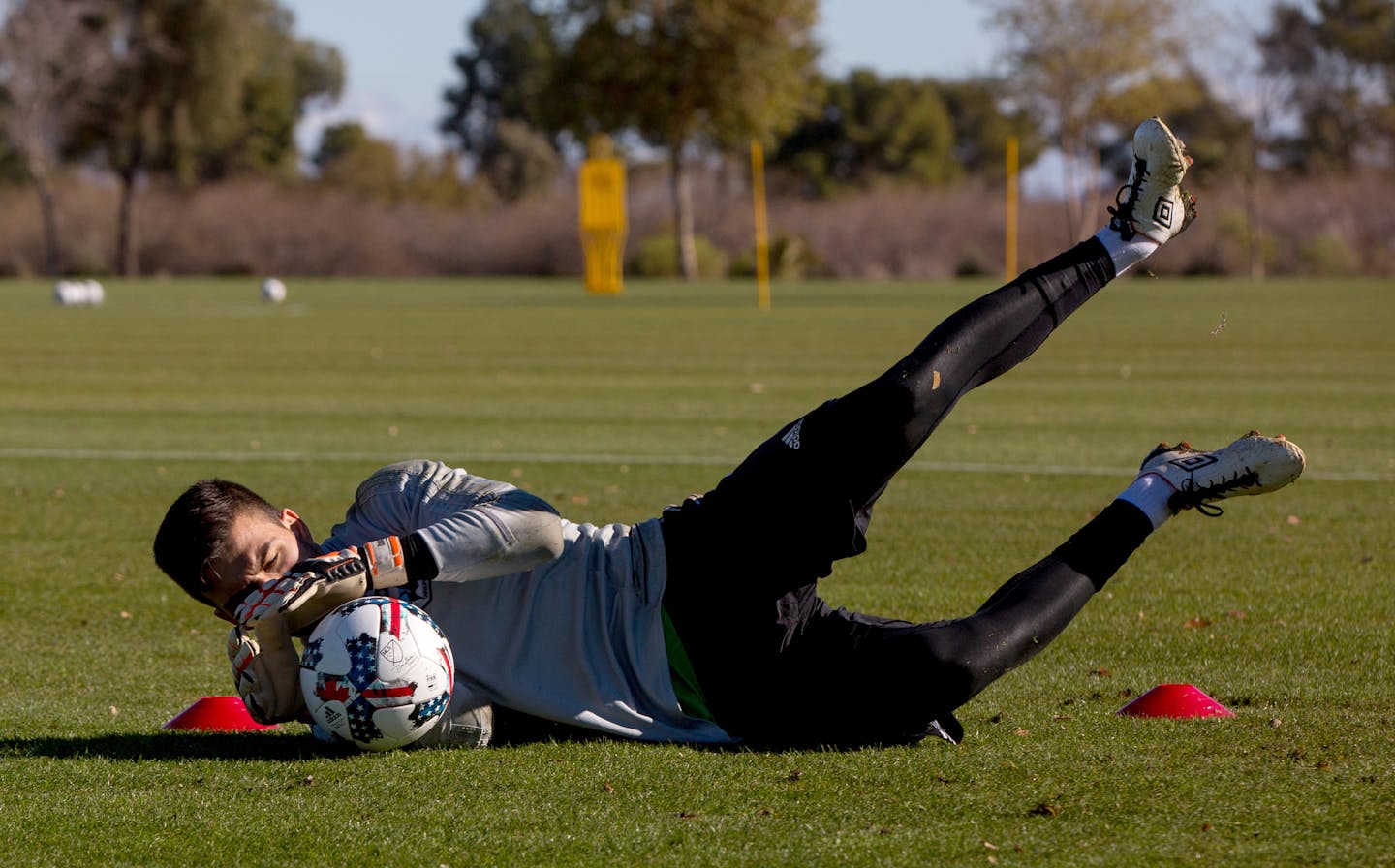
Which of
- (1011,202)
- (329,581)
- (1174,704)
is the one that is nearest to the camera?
(329,581)

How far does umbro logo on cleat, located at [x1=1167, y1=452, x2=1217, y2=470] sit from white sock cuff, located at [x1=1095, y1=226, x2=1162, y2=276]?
67cm

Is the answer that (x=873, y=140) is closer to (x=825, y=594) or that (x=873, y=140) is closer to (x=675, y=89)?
(x=675, y=89)

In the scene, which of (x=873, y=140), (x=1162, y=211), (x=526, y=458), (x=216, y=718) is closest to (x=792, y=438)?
(x=1162, y=211)

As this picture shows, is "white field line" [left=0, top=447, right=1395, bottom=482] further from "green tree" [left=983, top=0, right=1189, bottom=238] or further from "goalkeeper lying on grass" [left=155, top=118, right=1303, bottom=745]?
"green tree" [left=983, top=0, right=1189, bottom=238]

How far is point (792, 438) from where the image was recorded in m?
4.98

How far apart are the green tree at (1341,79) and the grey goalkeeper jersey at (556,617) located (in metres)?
73.2

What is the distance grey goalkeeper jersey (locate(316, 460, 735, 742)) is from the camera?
4930 millimetres

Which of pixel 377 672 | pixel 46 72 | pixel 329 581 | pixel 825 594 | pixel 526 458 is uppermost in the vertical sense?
pixel 46 72

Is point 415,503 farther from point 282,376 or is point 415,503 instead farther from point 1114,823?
point 282,376

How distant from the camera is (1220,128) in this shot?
232 ft

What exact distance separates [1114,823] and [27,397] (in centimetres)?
1598

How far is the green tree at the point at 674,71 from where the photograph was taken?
63.8 metres

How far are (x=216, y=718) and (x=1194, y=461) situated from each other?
320 cm

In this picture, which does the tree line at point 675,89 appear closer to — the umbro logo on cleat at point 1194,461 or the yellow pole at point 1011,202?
the yellow pole at point 1011,202
